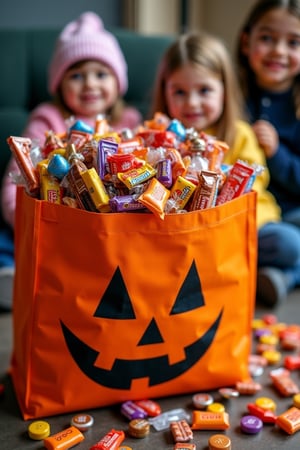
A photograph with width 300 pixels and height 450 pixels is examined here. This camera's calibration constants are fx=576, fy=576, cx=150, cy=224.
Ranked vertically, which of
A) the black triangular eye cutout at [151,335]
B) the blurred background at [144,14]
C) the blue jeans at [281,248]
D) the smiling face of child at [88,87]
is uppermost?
the blurred background at [144,14]

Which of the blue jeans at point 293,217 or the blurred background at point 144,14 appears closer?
the blue jeans at point 293,217

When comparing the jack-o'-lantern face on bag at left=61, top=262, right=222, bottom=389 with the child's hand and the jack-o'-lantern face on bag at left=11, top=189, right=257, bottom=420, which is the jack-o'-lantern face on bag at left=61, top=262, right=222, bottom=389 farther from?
the child's hand

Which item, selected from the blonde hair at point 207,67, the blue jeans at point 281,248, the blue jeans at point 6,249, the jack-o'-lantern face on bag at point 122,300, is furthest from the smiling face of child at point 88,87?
the jack-o'-lantern face on bag at point 122,300

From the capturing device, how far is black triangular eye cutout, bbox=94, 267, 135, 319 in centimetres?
96

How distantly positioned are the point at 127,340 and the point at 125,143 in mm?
356

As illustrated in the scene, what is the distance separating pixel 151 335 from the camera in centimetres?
100

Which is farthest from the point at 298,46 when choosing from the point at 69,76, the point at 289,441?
the point at 289,441

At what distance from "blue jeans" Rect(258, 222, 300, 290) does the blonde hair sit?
281 mm

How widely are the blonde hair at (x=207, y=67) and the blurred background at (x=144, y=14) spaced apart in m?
0.86

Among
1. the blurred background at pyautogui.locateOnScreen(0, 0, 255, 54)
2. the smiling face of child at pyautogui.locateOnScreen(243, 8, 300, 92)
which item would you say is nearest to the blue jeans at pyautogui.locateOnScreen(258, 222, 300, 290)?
the smiling face of child at pyautogui.locateOnScreen(243, 8, 300, 92)

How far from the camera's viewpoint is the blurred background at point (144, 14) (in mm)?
2285

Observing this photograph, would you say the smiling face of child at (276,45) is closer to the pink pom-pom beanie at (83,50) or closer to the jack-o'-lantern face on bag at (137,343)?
the pink pom-pom beanie at (83,50)

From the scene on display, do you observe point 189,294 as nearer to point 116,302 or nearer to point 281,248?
point 116,302

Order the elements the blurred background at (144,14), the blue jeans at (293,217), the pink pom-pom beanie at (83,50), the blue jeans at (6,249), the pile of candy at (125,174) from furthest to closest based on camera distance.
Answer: the blurred background at (144,14), the blue jeans at (293,217), the pink pom-pom beanie at (83,50), the blue jeans at (6,249), the pile of candy at (125,174)
